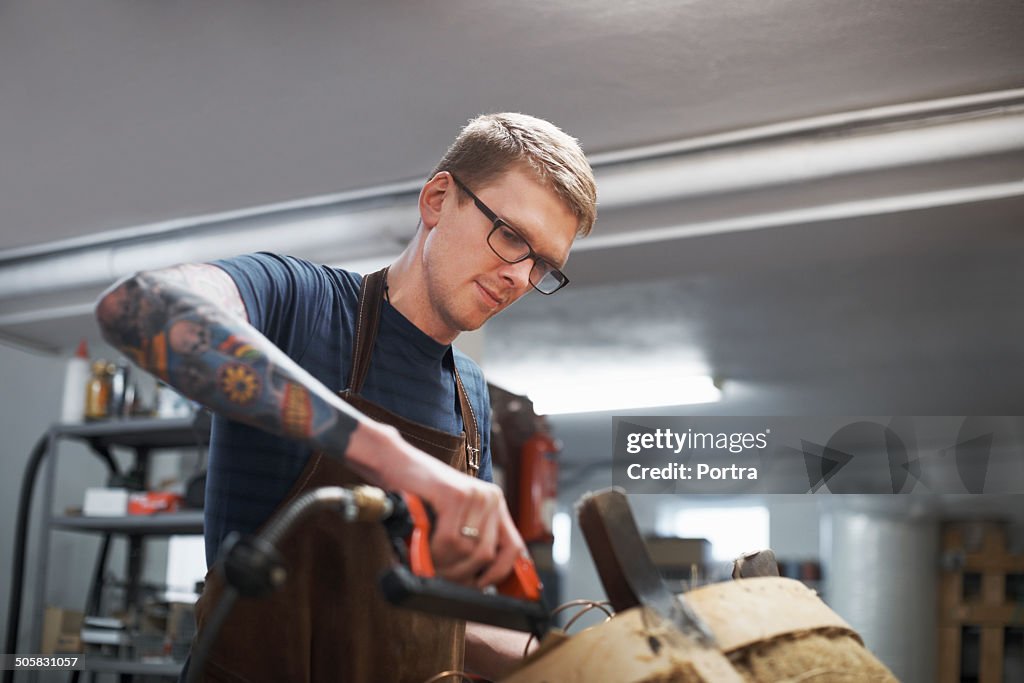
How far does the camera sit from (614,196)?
390 centimetres

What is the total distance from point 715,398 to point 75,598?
4.66 metres

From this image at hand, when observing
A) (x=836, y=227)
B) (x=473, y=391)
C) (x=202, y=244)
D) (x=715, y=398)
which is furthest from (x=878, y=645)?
(x=473, y=391)

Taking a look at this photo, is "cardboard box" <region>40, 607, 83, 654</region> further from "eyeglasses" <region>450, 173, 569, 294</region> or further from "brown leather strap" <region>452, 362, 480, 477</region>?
"eyeglasses" <region>450, 173, 569, 294</region>

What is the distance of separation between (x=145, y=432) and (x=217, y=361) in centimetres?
410

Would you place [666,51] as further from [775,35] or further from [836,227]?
[836,227]

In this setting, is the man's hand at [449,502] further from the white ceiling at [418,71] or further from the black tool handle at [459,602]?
the white ceiling at [418,71]

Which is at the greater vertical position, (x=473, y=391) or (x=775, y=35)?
(x=775, y=35)

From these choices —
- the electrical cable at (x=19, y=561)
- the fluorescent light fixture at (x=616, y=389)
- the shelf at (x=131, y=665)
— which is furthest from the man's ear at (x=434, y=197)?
the fluorescent light fixture at (x=616, y=389)

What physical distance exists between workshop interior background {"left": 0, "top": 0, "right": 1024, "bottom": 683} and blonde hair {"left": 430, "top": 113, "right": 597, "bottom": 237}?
1539mm

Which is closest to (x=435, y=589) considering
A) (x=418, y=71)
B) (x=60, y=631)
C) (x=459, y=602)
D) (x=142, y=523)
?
(x=459, y=602)

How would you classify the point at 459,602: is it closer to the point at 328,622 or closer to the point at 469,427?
the point at 328,622

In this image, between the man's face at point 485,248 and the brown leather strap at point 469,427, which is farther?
the brown leather strap at point 469,427

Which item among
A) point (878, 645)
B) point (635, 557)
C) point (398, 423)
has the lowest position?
point (878, 645)

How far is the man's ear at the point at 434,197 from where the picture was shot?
166 cm
